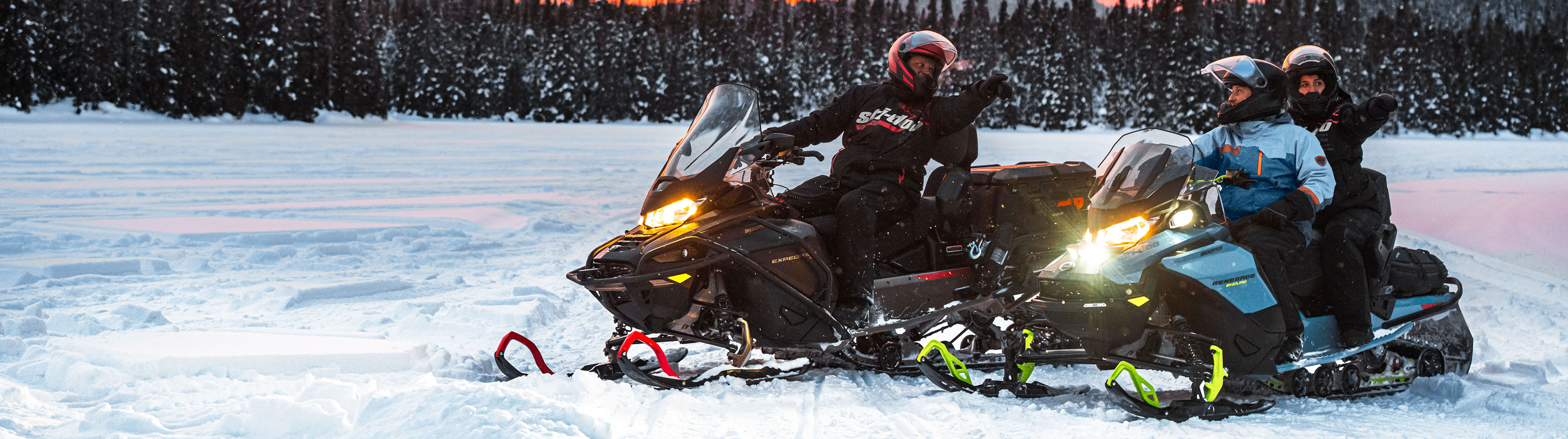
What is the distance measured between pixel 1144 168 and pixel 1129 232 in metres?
0.24

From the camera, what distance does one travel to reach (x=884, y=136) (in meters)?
4.55

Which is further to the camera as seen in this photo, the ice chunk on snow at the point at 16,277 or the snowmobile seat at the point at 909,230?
the ice chunk on snow at the point at 16,277

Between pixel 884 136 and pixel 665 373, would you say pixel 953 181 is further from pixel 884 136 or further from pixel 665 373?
pixel 665 373

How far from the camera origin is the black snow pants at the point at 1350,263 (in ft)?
12.6

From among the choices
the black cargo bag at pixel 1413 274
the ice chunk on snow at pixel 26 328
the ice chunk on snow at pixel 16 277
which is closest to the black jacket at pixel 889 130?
the black cargo bag at pixel 1413 274

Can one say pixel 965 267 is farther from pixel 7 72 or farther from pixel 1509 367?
pixel 7 72

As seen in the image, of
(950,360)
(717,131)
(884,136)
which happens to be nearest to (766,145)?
(717,131)

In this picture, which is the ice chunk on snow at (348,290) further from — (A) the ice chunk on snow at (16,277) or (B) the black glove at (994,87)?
(B) the black glove at (994,87)

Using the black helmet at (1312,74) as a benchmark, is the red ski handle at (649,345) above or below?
below

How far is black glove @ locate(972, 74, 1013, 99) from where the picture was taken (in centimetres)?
425

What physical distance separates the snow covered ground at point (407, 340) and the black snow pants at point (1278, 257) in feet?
1.13

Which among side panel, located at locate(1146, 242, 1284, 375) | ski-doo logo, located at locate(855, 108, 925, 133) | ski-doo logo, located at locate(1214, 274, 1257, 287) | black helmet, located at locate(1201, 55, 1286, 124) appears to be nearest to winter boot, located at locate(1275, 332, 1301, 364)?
side panel, located at locate(1146, 242, 1284, 375)

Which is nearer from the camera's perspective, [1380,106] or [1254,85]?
[1254,85]

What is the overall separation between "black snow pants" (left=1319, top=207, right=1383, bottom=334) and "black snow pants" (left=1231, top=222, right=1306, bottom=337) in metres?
0.15
